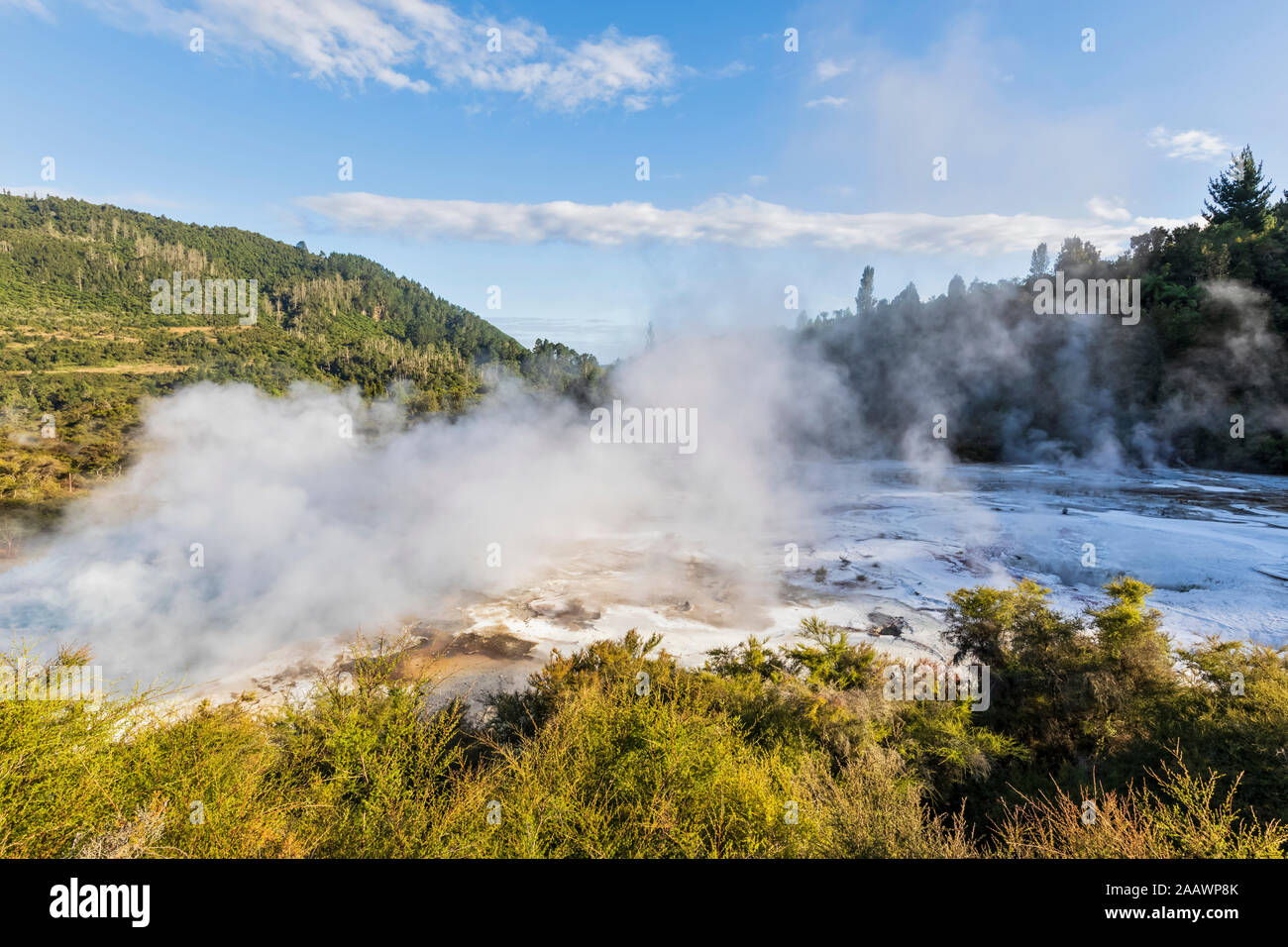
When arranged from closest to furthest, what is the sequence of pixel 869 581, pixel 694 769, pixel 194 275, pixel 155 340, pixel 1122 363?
pixel 694 769 → pixel 869 581 → pixel 1122 363 → pixel 155 340 → pixel 194 275

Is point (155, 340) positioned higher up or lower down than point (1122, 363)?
higher up

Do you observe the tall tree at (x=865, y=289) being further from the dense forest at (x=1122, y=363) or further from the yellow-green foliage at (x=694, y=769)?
the yellow-green foliage at (x=694, y=769)

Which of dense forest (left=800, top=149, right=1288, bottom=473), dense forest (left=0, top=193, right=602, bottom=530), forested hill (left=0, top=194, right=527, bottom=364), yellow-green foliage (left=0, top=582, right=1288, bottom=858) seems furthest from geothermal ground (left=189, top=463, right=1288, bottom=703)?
forested hill (left=0, top=194, right=527, bottom=364)

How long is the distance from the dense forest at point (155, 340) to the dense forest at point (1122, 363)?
1269 inches

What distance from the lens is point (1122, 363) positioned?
142 feet

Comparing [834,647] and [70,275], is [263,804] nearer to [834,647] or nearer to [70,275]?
[834,647]

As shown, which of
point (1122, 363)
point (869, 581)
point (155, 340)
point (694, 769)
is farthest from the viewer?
point (155, 340)

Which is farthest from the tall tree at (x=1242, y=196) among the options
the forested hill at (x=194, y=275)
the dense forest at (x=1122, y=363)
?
the forested hill at (x=194, y=275)

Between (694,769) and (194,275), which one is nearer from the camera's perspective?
(694,769)

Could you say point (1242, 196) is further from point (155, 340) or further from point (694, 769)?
point (155, 340)

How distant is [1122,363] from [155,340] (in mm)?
110135

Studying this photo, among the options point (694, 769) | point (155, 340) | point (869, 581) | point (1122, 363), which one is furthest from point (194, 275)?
point (1122, 363)

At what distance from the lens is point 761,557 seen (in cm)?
1967
